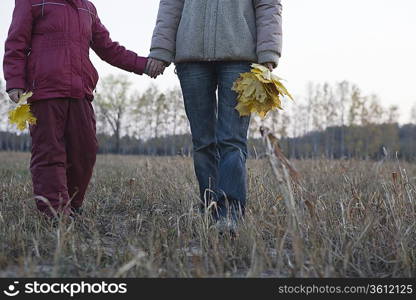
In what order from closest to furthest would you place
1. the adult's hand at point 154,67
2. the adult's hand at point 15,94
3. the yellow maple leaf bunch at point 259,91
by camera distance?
the yellow maple leaf bunch at point 259,91 → the adult's hand at point 15,94 → the adult's hand at point 154,67

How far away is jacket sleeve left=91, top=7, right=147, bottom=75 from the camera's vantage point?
3.18 m

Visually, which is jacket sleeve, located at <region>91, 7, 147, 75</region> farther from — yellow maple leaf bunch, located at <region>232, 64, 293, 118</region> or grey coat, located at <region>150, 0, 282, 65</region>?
yellow maple leaf bunch, located at <region>232, 64, 293, 118</region>

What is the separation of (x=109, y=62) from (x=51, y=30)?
57 centimetres

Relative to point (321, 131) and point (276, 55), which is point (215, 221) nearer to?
point (276, 55)

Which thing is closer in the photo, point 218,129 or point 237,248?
point 237,248

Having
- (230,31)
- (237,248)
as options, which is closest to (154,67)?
(230,31)

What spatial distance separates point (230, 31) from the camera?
2562mm

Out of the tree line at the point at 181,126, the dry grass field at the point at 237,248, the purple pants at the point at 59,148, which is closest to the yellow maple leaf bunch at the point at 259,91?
the dry grass field at the point at 237,248

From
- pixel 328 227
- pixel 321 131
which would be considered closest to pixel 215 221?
pixel 328 227

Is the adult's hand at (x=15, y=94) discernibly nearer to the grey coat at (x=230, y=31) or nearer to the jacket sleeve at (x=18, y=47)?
the jacket sleeve at (x=18, y=47)

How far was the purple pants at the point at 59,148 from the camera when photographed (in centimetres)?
272

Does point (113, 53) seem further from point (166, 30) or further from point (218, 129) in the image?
point (218, 129)

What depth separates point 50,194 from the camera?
2.69 m

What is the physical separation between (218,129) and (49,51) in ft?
3.96
